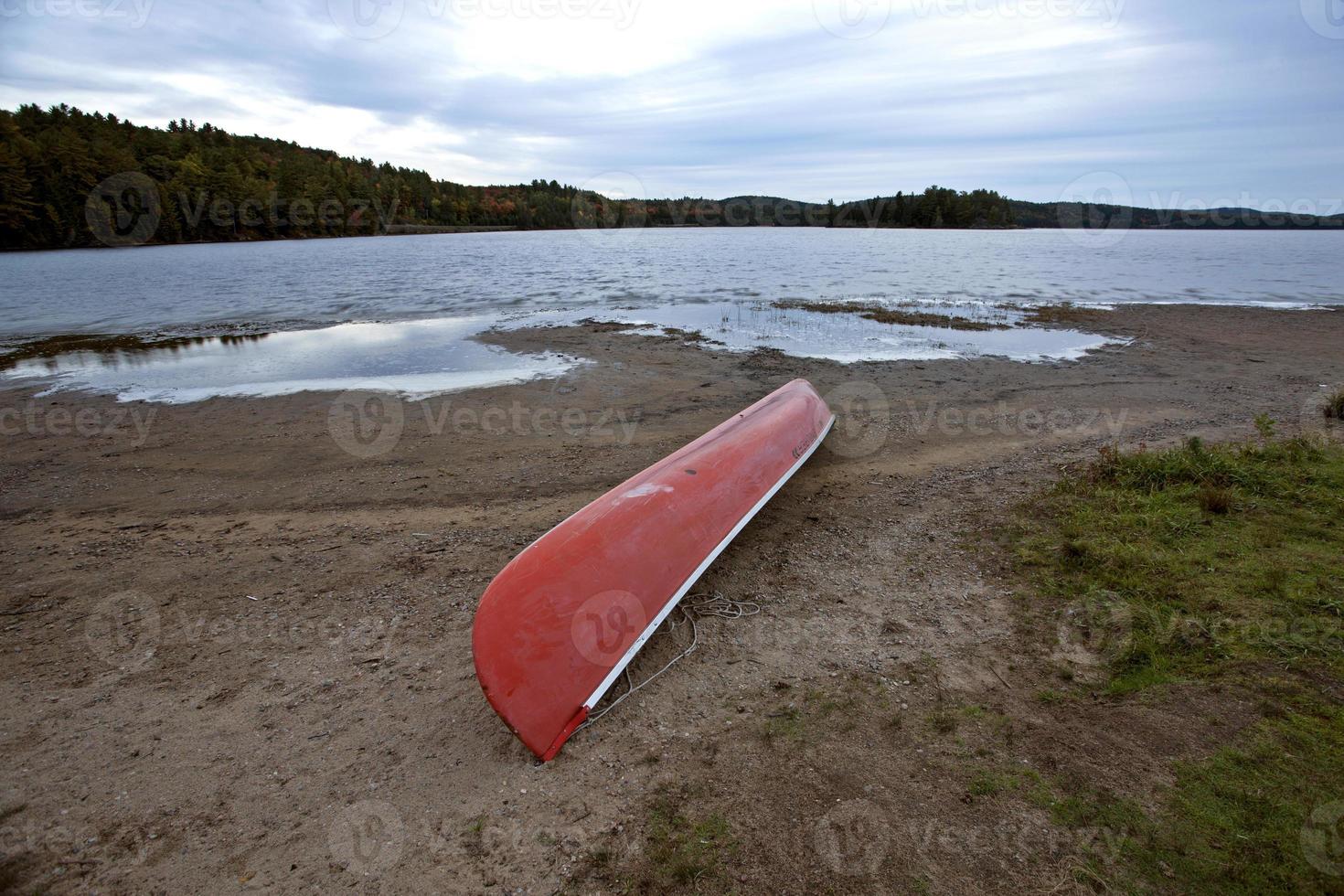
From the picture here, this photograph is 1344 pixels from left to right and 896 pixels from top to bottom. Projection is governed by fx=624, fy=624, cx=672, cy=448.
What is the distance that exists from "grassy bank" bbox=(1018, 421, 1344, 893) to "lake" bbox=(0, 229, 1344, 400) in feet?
29.1

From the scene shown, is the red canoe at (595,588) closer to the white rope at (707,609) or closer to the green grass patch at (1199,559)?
the white rope at (707,609)

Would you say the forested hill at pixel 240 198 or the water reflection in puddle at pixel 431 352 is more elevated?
the forested hill at pixel 240 198

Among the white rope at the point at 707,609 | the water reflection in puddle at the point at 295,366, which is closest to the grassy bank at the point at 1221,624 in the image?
the white rope at the point at 707,609

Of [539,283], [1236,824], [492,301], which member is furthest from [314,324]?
[1236,824]

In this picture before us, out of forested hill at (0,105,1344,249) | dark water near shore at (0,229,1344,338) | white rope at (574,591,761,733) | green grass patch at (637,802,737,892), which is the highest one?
forested hill at (0,105,1344,249)

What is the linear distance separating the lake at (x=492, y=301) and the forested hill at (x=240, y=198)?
64.9 feet

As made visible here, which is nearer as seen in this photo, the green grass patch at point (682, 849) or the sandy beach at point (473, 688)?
the green grass patch at point (682, 849)

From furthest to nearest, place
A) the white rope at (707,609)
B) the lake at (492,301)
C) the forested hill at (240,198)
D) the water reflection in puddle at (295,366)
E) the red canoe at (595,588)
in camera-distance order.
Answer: the forested hill at (240,198) < the lake at (492,301) < the water reflection in puddle at (295,366) < the white rope at (707,609) < the red canoe at (595,588)

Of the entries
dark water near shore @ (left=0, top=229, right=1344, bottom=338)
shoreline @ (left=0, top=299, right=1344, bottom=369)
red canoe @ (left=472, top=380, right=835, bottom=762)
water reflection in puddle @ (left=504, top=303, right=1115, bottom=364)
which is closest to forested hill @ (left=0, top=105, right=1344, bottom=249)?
dark water near shore @ (left=0, top=229, right=1344, bottom=338)

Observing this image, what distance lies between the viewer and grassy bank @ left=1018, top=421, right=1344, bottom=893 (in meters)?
2.84

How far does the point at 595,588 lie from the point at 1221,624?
4.36 metres

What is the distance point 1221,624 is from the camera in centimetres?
436

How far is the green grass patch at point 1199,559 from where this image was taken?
13.6ft

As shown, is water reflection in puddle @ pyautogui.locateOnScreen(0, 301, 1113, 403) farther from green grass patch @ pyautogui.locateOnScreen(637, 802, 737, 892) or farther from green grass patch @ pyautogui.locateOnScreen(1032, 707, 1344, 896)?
green grass patch @ pyautogui.locateOnScreen(1032, 707, 1344, 896)
